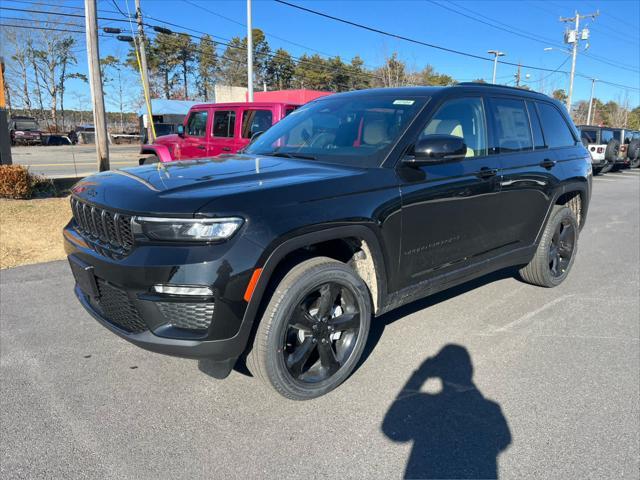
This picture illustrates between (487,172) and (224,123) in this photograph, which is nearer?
(487,172)

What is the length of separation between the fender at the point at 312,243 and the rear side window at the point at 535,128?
2.33 metres

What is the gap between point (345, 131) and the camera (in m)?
3.48

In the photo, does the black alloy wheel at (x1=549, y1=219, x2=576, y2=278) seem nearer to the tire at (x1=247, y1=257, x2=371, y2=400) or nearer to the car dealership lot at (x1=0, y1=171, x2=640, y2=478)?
the car dealership lot at (x1=0, y1=171, x2=640, y2=478)

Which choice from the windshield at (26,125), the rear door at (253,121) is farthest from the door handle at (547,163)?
the windshield at (26,125)

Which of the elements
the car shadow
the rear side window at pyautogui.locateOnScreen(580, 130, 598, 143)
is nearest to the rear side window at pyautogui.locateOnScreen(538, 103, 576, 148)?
the car shadow

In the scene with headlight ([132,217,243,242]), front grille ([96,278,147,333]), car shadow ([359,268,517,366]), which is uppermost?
headlight ([132,217,243,242])

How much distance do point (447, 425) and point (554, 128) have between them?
11.0ft

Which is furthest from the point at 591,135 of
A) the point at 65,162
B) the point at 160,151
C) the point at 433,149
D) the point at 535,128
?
the point at 65,162

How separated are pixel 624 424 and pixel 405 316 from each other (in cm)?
178

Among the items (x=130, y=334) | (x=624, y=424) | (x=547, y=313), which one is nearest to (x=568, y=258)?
(x=547, y=313)

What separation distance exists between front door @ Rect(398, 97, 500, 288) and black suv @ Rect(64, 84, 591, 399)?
1cm

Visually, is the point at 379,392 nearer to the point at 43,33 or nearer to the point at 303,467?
the point at 303,467

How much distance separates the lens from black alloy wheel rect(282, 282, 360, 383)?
2754 millimetres

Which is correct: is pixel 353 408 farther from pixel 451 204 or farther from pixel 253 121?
pixel 253 121
